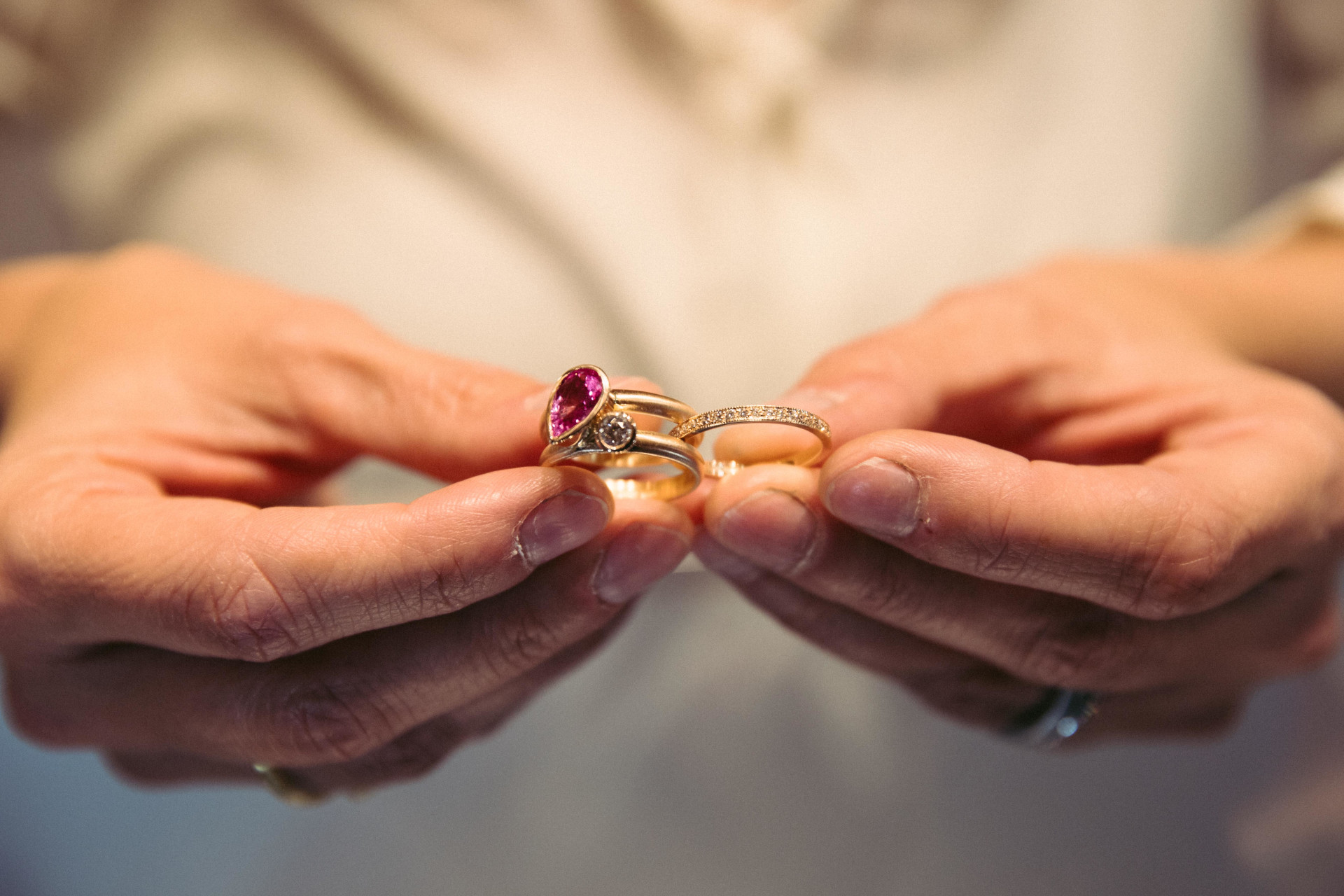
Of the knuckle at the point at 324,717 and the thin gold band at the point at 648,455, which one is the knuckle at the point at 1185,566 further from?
the knuckle at the point at 324,717

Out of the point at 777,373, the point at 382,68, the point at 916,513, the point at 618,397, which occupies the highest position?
the point at 382,68

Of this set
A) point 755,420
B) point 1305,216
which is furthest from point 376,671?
point 1305,216

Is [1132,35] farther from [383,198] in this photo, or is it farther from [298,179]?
[298,179]

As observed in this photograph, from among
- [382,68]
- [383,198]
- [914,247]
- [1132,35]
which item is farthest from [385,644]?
[1132,35]

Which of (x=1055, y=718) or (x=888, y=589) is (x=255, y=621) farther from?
(x=1055, y=718)

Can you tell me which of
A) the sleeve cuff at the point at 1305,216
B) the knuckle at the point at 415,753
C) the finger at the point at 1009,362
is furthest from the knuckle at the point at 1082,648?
the sleeve cuff at the point at 1305,216

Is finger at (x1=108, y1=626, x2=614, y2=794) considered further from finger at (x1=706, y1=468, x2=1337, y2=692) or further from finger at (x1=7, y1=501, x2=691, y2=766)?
finger at (x1=706, y1=468, x2=1337, y2=692)
